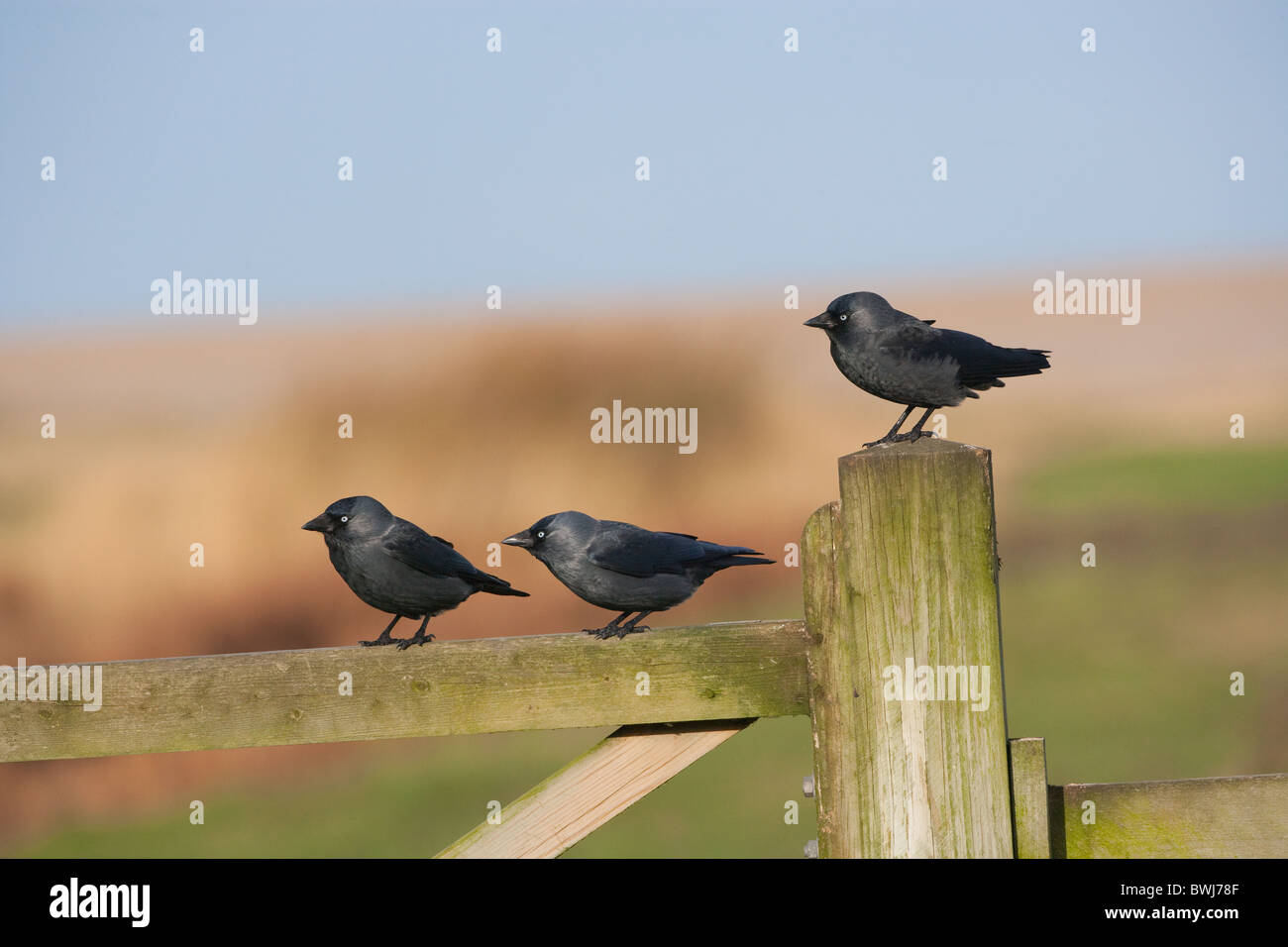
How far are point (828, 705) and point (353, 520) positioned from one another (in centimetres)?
251

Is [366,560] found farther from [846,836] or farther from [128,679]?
[846,836]

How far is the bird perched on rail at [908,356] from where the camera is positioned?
11.8 feet

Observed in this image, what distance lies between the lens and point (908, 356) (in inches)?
141

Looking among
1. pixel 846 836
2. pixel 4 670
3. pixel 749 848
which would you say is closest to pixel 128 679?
pixel 4 670

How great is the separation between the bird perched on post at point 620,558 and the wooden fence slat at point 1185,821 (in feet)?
5.08

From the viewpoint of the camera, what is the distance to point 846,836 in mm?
2367

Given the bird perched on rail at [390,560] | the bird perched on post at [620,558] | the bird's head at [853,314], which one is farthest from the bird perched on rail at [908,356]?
the bird perched on rail at [390,560]

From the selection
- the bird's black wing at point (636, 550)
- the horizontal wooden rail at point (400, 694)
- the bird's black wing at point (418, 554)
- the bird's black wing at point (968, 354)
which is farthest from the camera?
the bird's black wing at point (418, 554)

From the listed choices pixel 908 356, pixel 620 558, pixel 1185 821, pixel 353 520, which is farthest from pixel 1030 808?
pixel 353 520

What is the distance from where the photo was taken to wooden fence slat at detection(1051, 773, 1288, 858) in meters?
2.39

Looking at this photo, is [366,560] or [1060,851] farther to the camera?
[366,560]

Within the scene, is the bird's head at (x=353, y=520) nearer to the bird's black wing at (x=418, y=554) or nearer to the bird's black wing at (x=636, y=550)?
the bird's black wing at (x=418, y=554)

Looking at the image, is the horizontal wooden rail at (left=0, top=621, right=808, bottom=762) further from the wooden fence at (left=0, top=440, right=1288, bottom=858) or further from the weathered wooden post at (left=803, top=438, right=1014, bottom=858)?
the weathered wooden post at (left=803, top=438, right=1014, bottom=858)

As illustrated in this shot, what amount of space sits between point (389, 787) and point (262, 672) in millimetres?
5985
